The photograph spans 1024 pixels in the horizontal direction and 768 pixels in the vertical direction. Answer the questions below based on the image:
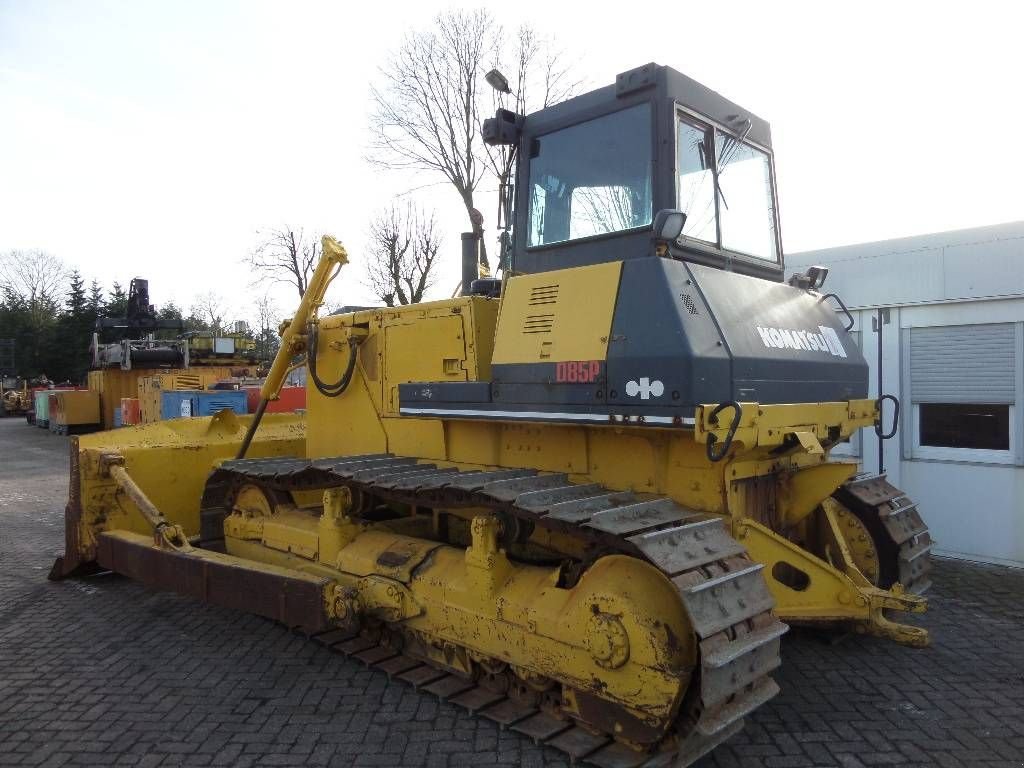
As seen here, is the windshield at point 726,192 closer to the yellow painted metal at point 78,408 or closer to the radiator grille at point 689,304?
the radiator grille at point 689,304

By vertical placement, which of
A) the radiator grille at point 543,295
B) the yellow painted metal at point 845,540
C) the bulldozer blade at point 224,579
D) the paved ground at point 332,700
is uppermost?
the radiator grille at point 543,295

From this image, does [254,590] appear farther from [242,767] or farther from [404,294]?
[404,294]

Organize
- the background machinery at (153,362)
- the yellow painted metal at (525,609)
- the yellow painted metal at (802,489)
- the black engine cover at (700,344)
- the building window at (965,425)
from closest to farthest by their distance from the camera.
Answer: the yellow painted metal at (525,609)
the black engine cover at (700,344)
the yellow painted metal at (802,489)
the building window at (965,425)
the background machinery at (153,362)

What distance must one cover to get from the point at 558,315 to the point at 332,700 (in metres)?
2.52

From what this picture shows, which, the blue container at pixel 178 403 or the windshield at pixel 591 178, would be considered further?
the blue container at pixel 178 403

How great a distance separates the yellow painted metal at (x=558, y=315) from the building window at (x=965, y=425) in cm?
513

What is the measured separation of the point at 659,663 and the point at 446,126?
66.1 ft

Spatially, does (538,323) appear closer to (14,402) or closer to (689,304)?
(689,304)

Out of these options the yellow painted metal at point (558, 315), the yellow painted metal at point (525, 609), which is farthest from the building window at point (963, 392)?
the yellow painted metal at point (525, 609)

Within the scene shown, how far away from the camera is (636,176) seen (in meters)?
4.24

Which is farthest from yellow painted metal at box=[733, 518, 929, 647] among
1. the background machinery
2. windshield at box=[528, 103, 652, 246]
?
the background machinery

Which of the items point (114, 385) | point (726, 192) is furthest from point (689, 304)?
point (114, 385)

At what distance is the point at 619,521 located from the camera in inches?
132

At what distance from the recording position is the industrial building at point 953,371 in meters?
6.89
